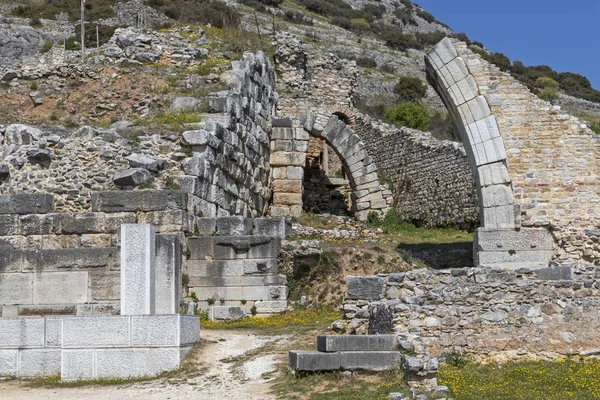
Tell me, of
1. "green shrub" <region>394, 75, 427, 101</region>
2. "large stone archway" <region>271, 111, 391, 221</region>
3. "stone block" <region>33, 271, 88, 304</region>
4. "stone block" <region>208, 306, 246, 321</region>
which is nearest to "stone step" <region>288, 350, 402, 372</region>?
"stone block" <region>33, 271, 88, 304</region>

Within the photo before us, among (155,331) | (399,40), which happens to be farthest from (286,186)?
(399,40)

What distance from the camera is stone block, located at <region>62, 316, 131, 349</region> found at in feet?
32.5

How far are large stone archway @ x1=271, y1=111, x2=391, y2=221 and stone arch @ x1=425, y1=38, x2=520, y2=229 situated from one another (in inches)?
275

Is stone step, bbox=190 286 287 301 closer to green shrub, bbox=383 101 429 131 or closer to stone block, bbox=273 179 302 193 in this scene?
stone block, bbox=273 179 302 193

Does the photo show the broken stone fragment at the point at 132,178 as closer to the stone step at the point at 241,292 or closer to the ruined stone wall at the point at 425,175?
the stone step at the point at 241,292

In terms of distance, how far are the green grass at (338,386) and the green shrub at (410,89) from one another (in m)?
42.3

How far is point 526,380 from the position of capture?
891cm

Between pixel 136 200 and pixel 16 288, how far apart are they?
8.29 feet

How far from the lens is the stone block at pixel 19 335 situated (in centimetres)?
1020

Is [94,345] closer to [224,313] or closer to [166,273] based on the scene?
[166,273]

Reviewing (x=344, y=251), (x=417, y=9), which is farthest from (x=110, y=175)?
(x=417, y=9)

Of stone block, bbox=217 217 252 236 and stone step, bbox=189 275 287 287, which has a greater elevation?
stone block, bbox=217 217 252 236

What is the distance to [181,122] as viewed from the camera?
16109 millimetres

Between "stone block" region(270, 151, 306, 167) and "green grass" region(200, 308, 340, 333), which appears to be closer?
"green grass" region(200, 308, 340, 333)
